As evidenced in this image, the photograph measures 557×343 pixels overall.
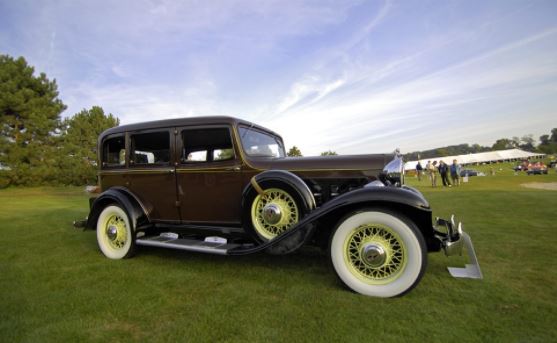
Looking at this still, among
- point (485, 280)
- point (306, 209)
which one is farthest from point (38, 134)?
point (485, 280)

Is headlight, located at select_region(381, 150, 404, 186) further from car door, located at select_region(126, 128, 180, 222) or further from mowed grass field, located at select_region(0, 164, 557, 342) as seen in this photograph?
car door, located at select_region(126, 128, 180, 222)

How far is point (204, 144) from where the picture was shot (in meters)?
3.70

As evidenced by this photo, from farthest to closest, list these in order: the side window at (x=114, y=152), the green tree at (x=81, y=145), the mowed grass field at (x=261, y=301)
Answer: the green tree at (x=81, y=145), the side window at (x=114, y=152), the mowed grass field at (x=261, y=301)

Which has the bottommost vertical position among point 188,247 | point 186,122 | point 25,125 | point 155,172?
point 188,247

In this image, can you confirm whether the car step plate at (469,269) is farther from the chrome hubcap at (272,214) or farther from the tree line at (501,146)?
the tree line at (501,146)

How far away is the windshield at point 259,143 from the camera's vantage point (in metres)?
3.59

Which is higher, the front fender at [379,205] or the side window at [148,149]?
the side window at [148,149]

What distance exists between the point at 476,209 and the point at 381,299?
5746 mm

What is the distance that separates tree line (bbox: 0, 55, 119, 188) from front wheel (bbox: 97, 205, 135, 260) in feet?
72.8

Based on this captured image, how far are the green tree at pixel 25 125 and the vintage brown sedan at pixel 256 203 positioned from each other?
2248 centimetres

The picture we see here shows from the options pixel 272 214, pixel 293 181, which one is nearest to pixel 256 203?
pixel 272 214

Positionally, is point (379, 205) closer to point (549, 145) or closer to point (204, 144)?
point (204, 144)

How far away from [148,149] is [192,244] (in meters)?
1.70

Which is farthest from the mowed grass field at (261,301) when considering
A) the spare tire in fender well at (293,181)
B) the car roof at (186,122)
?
the car roof at (186,122)
